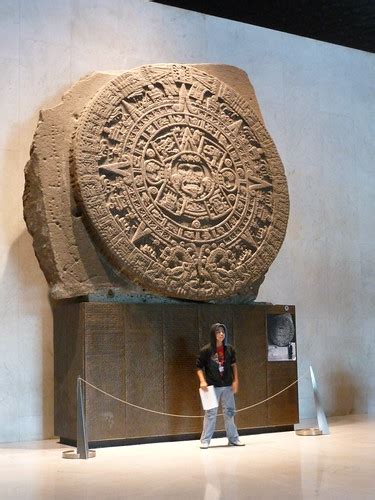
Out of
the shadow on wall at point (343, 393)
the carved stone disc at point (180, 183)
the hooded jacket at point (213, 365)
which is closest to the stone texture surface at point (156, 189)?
the carved stone disc at point (180, 183)

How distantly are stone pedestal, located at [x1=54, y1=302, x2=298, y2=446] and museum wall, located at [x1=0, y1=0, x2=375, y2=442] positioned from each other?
59cm

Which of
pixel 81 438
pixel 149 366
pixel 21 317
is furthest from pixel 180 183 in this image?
pixel 81 438

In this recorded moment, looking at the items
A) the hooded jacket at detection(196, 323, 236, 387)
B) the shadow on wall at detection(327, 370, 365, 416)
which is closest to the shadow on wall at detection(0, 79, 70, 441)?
the hooded jacket at detection(196, 323, 236, 387)

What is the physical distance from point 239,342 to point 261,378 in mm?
501

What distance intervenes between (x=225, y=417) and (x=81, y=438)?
1575mm

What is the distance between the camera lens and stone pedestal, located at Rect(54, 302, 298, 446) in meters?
8.87

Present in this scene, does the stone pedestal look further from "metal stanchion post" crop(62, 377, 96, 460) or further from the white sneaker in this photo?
the white sneaker

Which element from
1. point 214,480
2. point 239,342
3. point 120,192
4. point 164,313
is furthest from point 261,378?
point 214,480

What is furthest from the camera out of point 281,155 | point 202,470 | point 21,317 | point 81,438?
point 281,155

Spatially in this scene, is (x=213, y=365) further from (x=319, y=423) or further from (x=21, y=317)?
(x=21, y=317)

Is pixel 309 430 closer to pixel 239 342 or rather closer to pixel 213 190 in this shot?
pixel 239 342

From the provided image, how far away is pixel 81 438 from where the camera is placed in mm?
8078

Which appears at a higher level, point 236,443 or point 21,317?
point 21,317

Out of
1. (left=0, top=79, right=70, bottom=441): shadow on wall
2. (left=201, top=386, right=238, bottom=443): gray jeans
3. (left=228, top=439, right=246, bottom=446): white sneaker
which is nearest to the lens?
(left=201, top=386, right=238, bottom=443): gray jeans
